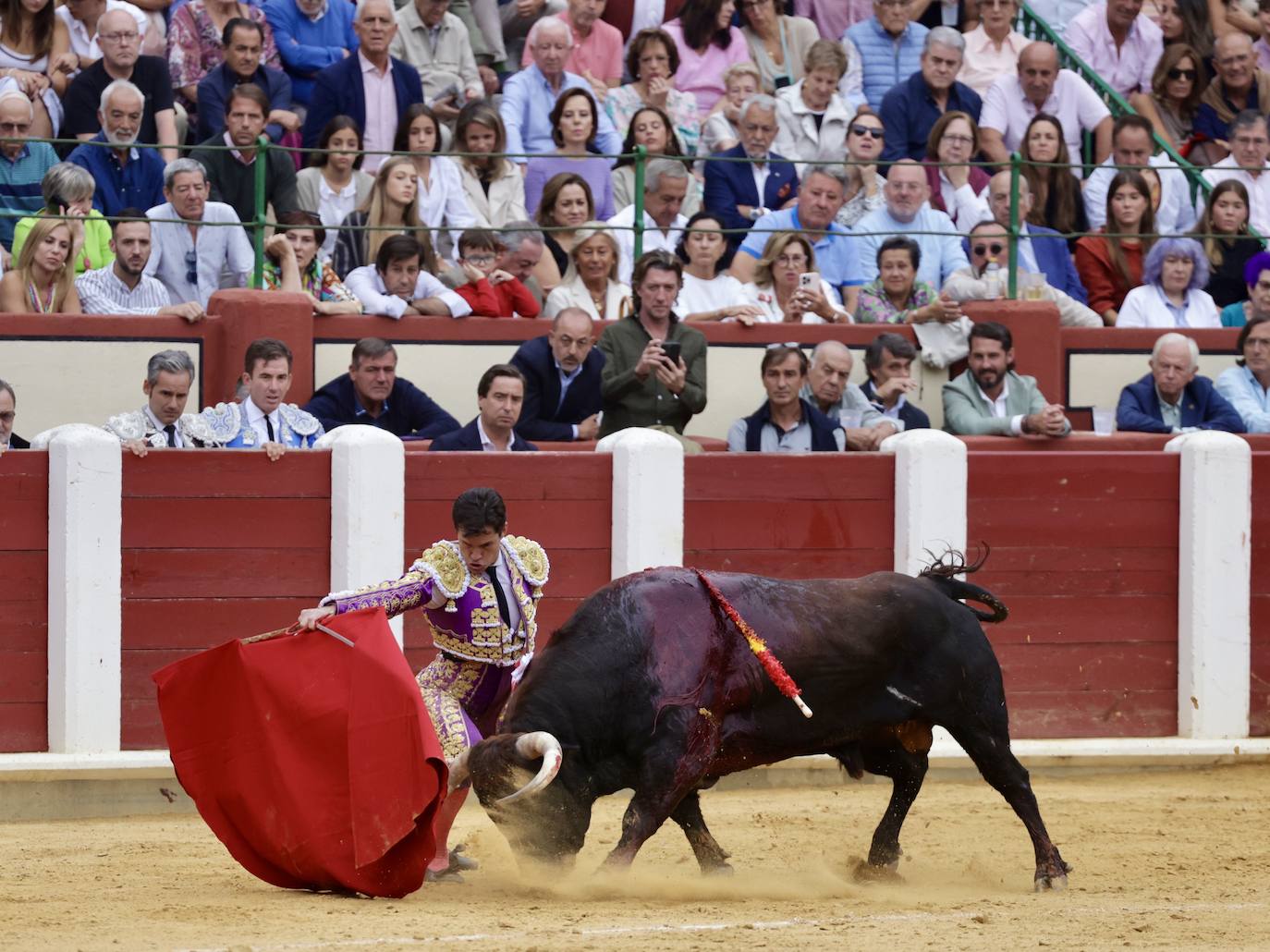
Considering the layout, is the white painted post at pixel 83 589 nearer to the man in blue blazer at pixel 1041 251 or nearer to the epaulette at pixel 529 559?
the epaulette at pixel 529 559

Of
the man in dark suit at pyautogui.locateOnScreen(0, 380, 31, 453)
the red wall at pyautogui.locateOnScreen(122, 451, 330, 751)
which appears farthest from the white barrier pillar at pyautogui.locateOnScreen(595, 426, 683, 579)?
the man in dark suit at pyautogui.locateOnScreen(0, 380, 31, 453)

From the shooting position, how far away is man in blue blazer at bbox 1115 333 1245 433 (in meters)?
8.52

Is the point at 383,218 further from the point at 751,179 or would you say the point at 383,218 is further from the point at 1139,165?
the point at 1139,165

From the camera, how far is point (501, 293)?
8.55 meters

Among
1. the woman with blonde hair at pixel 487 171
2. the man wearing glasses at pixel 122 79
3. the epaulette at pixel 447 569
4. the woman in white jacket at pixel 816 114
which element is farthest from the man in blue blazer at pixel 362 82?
the epaulette at pixel 447 569

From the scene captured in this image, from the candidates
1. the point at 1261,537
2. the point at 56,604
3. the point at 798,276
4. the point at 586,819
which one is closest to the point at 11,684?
the point at 56,604

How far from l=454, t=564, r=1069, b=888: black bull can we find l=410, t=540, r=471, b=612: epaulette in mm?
273

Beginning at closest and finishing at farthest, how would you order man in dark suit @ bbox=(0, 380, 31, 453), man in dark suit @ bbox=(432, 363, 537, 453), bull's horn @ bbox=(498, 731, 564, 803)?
1. bull's horn @ bbox=(498, 731, 564, 803)
2. man in dark suit @ bbox=(0, 380, 31, 453)
3. man in dark suit @ bbox=(432, 363, 537, 453)

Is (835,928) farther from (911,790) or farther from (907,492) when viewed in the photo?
(907,492)

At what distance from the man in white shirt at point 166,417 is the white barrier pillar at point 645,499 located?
1.40 m

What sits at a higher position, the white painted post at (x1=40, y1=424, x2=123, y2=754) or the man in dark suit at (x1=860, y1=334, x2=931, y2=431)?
the man in dark suit at (x1=860, y1=334, x2=931, y2=431)

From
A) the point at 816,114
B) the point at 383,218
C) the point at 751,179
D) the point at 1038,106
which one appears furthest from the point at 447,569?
the point at 1038,106

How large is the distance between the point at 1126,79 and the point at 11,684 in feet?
22.1

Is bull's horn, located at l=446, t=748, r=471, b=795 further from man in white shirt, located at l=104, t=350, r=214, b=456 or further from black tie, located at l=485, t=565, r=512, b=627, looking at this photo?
man in white shirt, located at l=104, t=350, r=214, b=456
